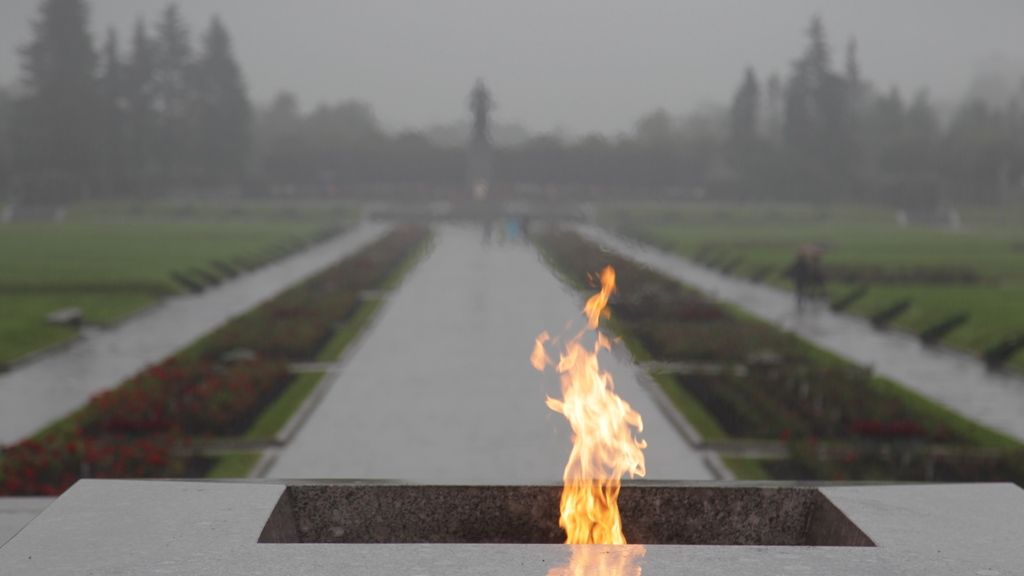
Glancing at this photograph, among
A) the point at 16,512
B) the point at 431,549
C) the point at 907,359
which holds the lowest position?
the point at 907,359

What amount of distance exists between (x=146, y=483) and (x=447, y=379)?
10.5m

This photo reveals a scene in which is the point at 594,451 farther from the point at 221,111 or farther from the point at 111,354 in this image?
the point at 221,111

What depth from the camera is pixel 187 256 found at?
40.6 m

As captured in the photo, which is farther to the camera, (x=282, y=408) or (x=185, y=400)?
(x=282, y=408)

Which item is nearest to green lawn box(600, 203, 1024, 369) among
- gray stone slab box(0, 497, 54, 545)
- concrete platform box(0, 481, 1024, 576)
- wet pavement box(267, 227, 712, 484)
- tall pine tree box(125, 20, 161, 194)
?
wet pavement box(267, 227, 712, 484)

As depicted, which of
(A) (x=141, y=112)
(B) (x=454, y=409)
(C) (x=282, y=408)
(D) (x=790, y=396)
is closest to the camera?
(B) (x=454, y=409)

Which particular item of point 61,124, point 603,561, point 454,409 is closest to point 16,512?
point 603,561

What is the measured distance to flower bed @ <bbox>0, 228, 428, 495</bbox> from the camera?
10719 millimetres

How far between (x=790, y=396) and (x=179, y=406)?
25.4ft

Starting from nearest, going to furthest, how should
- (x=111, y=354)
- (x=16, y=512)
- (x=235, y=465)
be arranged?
(x=16, y=512) → (x=235, y=465) → (x=111, y=354)

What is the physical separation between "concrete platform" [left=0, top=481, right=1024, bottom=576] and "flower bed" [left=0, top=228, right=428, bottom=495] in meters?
4.75

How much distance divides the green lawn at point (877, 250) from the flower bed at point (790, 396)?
149 inches

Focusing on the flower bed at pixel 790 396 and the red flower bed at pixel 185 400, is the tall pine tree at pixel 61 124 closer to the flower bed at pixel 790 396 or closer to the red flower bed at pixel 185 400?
the flower bed at pixel 790 396

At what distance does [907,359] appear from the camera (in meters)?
19.7
